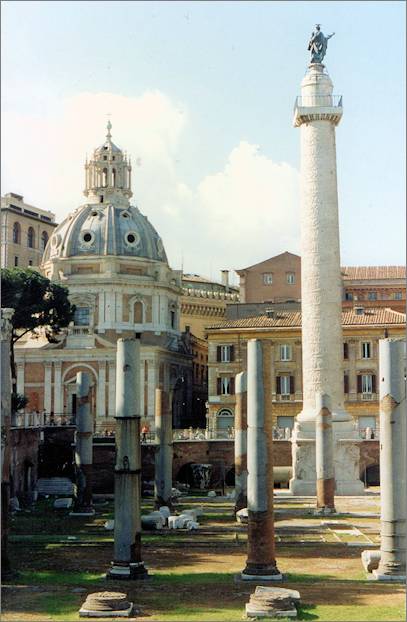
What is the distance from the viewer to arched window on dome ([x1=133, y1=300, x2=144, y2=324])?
71125mm

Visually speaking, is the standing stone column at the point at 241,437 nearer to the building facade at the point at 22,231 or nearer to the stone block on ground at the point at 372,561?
the stone block on ground at the point at 372,561

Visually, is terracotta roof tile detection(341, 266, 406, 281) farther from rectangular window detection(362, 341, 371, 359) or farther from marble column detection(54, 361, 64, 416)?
marble column detection(54, 361, 64, 416)

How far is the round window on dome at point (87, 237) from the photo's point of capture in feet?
238

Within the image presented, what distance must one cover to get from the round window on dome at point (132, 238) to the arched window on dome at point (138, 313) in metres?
4.61

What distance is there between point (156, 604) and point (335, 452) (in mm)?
24674

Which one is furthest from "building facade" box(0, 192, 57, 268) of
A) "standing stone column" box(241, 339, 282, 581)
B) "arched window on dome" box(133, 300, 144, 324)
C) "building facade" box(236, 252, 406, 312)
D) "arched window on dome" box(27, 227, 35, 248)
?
"standing stone column" box(241, 339, 282, 581)

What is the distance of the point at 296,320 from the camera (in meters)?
62.5

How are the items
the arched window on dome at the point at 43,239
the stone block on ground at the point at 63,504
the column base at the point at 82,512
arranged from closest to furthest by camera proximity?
the column base at the point at 82,512
the stone block on ground at the point at 63,504
the arched window on dome at the point at 43,239

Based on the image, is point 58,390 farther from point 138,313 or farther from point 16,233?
point 16,233

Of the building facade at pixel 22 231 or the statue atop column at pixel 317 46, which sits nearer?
the statue atop column at pixel 317 46

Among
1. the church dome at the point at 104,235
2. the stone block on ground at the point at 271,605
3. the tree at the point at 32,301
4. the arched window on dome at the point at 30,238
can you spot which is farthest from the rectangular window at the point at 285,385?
the stone block on ground at the point at 271,605

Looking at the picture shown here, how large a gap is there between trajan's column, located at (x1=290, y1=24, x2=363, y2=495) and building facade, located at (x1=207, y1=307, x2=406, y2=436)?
1525 centimetres

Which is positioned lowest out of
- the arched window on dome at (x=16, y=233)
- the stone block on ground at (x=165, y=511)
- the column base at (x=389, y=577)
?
the column base at (x=389, y=577)

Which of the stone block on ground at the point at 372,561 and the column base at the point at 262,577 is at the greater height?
the stone block on ground at the point at 372,561
